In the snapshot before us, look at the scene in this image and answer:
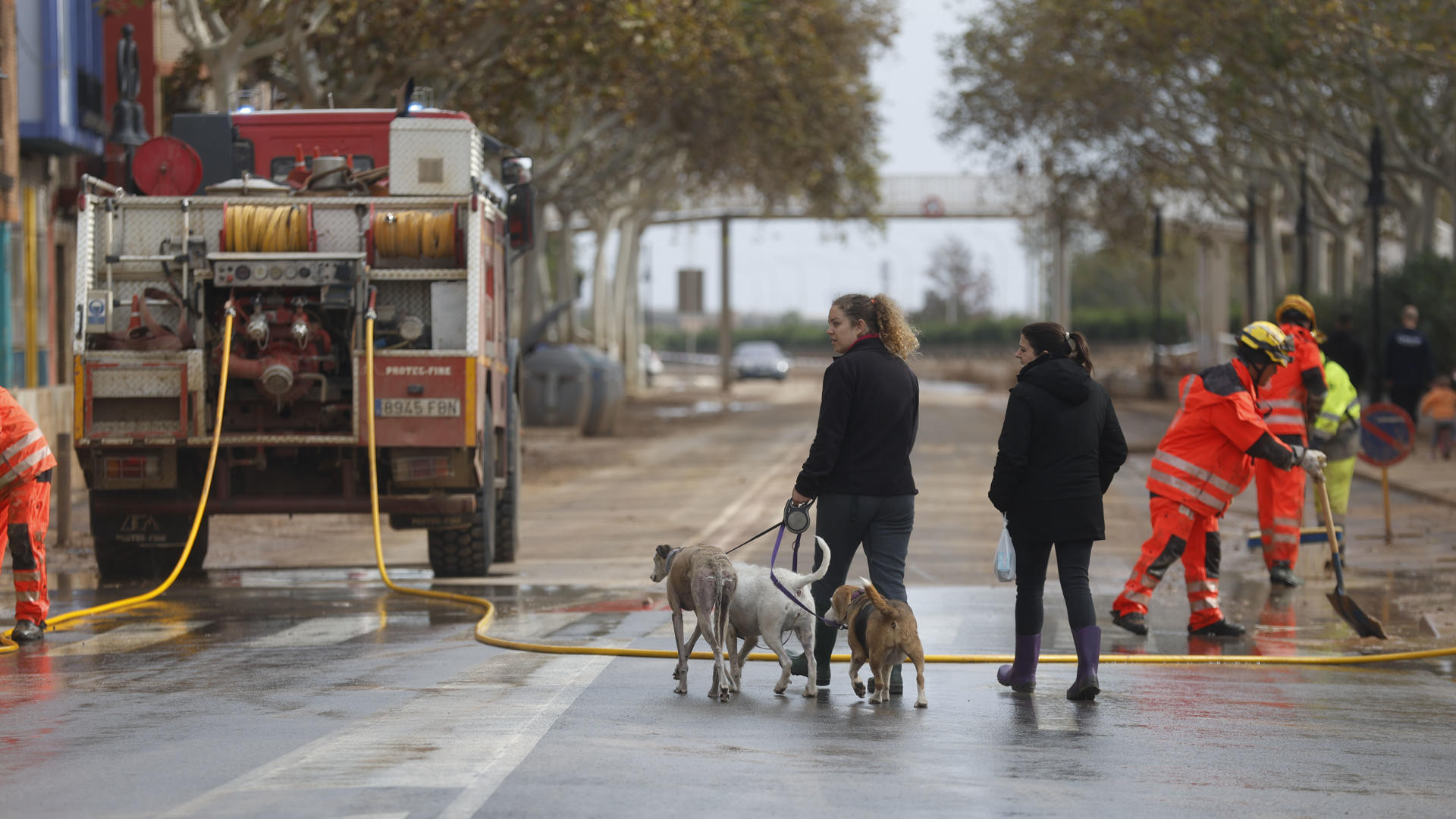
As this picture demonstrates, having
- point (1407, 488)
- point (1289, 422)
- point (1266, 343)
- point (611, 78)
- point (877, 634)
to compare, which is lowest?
point (1407, 488)

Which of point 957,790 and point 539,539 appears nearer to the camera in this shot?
point 957,790

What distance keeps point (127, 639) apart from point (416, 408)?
260 centimetres

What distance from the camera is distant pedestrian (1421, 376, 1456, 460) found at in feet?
84.3

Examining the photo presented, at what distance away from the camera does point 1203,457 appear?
10.3m

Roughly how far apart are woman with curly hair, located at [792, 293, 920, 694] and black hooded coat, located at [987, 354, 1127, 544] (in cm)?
43

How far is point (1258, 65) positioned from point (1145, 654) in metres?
25.0

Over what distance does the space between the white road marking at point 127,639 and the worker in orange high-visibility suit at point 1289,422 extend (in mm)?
6639

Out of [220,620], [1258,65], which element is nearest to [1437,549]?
[220,620]

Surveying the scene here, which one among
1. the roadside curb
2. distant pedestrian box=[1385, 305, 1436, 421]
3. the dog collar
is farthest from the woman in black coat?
distant pedestrian box=[1385, 305, 1436, 421]

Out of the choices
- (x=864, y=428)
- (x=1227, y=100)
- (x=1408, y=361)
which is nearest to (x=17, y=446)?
(x=864, y=428)

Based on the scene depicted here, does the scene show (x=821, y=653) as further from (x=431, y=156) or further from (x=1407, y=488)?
(x=1407, y=488)

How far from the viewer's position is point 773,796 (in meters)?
5.93

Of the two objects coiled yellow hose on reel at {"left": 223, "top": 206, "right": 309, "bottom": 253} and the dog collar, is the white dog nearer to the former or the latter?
the dog collar

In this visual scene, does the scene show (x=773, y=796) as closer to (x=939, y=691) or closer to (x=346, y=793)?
(x=346, y=793)
